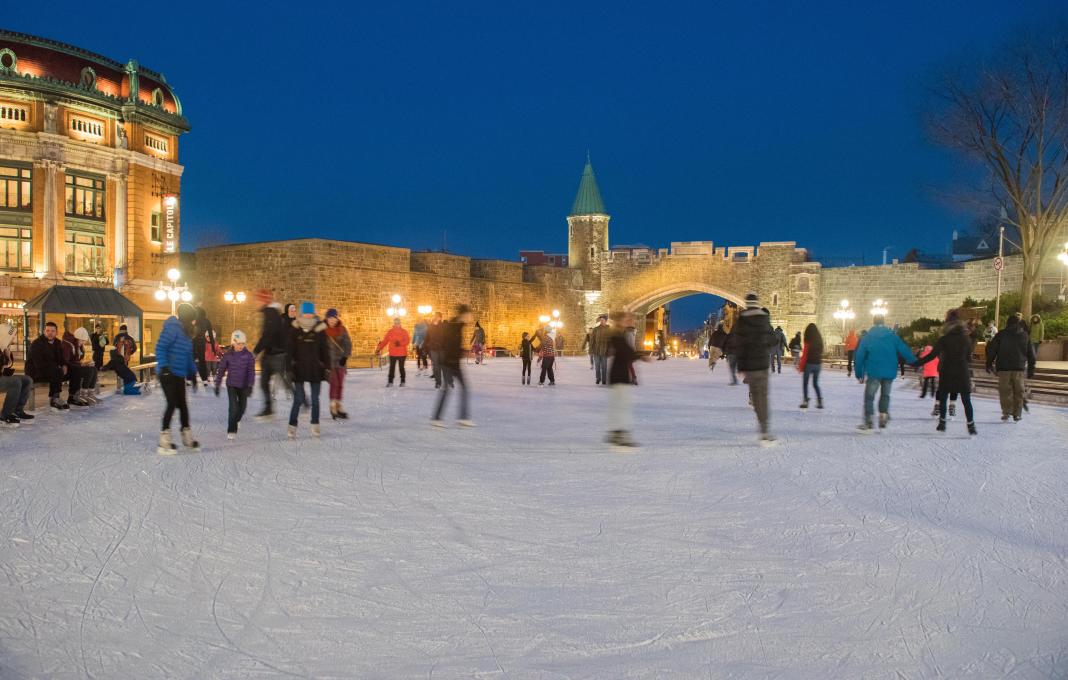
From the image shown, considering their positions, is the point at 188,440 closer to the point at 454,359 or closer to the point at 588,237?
the point at 454,359

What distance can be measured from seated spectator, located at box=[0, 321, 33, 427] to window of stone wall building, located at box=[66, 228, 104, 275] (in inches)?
823

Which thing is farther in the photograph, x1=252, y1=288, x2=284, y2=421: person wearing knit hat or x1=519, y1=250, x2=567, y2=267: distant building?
x1=519, y1=250, x2=567, y2=267: distant building

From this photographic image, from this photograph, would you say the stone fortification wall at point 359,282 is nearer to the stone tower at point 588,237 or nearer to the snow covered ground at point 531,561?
the stone tower at point 588,237

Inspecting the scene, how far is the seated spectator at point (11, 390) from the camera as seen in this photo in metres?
7.74

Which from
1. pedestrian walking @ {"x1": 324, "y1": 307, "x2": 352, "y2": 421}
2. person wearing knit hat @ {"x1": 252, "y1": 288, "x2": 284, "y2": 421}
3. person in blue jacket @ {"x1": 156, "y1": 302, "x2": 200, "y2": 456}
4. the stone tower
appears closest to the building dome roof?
the stone tower

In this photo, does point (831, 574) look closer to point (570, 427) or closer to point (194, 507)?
point (194, 507)

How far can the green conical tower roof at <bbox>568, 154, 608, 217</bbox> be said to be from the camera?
38.4 meters

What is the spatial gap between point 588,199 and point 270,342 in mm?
32090

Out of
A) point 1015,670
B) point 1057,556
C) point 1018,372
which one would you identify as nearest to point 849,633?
point 1015,670

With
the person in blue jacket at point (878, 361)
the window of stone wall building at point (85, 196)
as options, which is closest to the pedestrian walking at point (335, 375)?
the person in blue jacket at point (878, 361)

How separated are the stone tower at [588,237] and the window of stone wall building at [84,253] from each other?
20187 millimetres

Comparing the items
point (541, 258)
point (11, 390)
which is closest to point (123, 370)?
point (11, 390)

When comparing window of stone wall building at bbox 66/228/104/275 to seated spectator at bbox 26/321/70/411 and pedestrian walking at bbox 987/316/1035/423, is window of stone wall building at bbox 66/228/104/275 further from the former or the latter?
pedestrian walking at bbox 987/316/1035/423

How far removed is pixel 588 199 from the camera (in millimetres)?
38594
